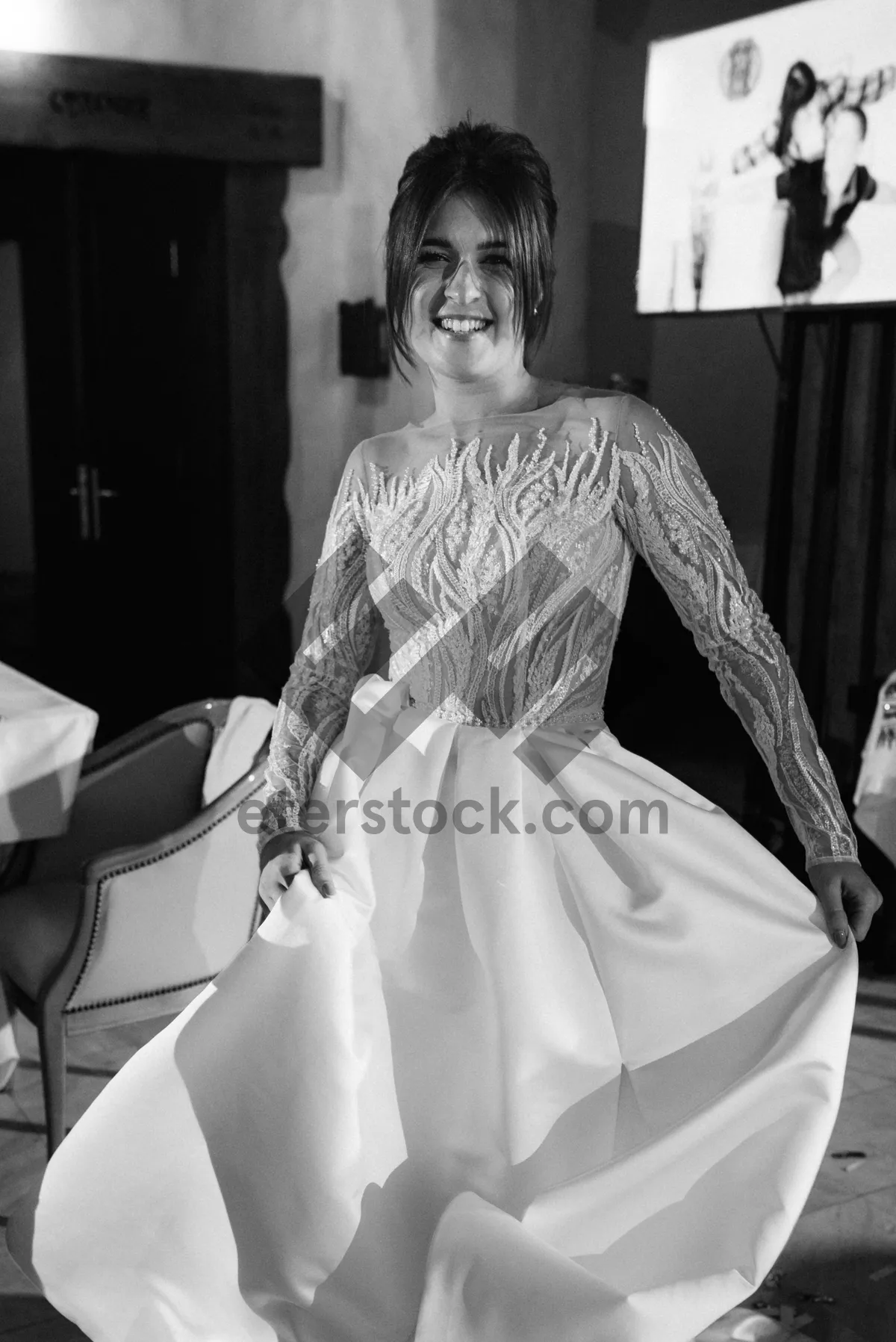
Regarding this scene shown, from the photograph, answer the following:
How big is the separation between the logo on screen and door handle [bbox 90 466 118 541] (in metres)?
2.26

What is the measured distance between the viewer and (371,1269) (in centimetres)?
147

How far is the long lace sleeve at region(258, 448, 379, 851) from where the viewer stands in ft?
5.47

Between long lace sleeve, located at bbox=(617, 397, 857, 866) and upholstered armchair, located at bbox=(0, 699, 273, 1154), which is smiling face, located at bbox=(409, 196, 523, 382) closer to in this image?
long lace sleeve, located at bbox=(617, 397, 857, 866)

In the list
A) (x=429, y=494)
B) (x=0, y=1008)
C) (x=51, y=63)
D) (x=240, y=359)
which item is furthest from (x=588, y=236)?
(x=0, y=1008)

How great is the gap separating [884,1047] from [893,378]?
1.59 metres

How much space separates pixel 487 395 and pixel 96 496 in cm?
292

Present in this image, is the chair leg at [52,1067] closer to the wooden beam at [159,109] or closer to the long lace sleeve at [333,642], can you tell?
the long lace sleeve at [333,642]

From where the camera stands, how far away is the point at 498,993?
4.85ft

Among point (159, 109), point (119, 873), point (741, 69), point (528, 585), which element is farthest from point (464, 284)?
point (159, 109)

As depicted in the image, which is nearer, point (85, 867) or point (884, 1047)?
point (85, 867)

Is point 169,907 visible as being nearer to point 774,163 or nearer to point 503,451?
point 503,451

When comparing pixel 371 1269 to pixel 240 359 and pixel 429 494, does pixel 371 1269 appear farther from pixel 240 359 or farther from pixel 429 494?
pixel 240 359

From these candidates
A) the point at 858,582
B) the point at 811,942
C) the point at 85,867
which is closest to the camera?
the point at 811,942

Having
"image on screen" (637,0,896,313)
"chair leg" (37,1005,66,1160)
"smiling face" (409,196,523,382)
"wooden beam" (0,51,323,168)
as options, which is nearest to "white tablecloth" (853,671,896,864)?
"image on screen" (637,0,896,313)
